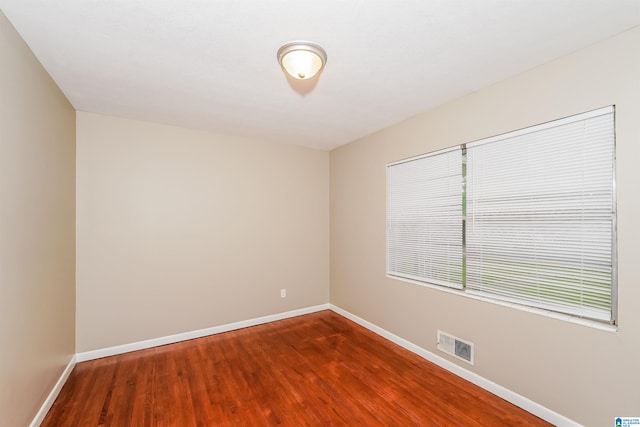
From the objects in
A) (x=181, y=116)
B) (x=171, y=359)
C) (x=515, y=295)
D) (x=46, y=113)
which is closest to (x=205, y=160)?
(x=181, y=116)

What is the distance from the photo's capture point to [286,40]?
1726 millimetres

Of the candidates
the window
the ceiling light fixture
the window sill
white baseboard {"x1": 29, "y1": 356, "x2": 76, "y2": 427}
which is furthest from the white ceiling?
white baseboard {"x1": 29, "y1": 356, "x2": 76, "y2": 427}

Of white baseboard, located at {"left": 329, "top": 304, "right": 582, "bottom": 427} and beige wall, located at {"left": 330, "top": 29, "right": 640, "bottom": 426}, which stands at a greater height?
beige wall, located at {"left": 330, "top": 29, "right": 640, "bottom": 426}

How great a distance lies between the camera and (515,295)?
2219 mm

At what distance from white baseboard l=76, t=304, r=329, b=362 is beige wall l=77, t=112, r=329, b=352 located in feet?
0.21

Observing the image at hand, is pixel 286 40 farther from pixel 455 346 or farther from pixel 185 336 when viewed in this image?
pixel 185 336

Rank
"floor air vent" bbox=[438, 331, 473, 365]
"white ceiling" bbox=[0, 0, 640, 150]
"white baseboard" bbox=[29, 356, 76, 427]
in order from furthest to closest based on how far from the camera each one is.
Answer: "floor air vent" bbox=[438, 331, 473, 365] < "white baseboard" bbox=[29, 356, 76, 427] < "white ceiling" bbox=[0, 0, 640, 150]

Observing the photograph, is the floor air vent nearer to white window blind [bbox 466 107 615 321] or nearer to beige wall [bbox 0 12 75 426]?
white window blind [bbox 466 107 615 321]

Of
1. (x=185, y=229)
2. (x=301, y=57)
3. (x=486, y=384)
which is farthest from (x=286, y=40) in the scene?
(x=486, y=384)

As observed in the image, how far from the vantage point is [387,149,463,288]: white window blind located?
106 inches

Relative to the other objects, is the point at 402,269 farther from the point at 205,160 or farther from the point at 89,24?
the point at 89,24

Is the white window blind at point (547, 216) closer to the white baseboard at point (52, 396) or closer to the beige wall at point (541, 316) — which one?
the beige wall at point (541, 316)

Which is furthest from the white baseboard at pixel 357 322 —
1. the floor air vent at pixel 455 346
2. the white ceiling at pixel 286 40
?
the white ceiling at pixel 286 40

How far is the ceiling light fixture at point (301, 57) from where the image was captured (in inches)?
69.2
